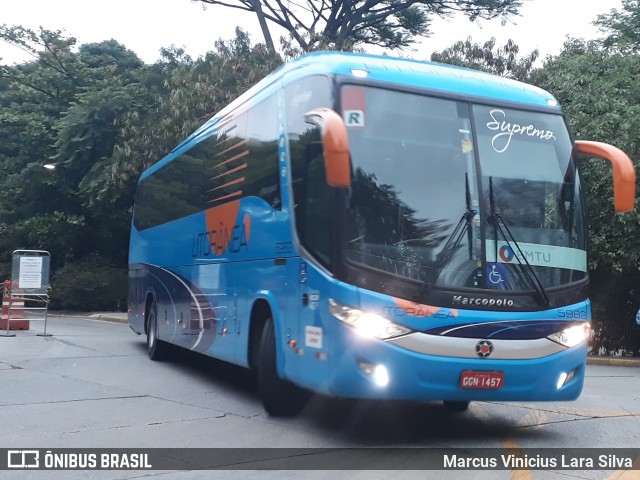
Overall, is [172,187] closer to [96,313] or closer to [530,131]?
[530,131]

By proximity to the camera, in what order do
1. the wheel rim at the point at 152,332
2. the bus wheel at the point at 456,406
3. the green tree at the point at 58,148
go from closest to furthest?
the bus wheel at the point at 456,406 → the wheel rim at the point at 152,332 → the green tree at the point at 58,148

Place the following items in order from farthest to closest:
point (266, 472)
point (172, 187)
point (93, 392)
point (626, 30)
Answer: point (626, 30) < point (172, 187) < point (93, 392) < point (266, 472)

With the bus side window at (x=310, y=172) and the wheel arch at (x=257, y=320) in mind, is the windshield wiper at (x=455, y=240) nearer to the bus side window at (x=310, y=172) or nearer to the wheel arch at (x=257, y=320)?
the bus side window at (x=310, y=172)

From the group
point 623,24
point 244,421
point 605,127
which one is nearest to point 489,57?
point 623,24

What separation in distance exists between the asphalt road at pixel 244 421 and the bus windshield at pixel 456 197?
1688 millimetres

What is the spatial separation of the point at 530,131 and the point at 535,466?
10.8 ft

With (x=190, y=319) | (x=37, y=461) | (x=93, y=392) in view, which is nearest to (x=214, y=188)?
(x=190, y=319)

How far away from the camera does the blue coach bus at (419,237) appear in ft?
24.7

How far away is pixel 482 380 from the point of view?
7.69 meters

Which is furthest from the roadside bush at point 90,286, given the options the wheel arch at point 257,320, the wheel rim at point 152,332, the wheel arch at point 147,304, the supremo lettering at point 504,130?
the supremo lettering at point 504,130

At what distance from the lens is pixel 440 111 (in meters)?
8.30

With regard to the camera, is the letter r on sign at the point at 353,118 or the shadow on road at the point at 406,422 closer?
the letter r on sign at the point at 353,118

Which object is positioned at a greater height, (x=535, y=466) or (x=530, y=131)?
(x=530, y=131)

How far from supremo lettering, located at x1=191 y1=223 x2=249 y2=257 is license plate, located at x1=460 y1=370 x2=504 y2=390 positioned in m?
3.51
